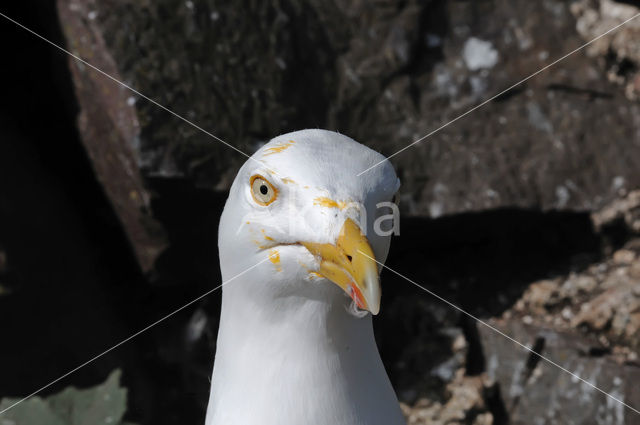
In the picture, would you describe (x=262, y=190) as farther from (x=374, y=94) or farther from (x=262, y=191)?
(x=374, y=94)

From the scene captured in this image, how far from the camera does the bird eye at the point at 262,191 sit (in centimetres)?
164

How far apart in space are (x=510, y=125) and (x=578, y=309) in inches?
35.3

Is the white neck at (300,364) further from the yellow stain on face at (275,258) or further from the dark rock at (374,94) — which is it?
the dark rock at (374,94)

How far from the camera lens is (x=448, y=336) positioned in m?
3.52

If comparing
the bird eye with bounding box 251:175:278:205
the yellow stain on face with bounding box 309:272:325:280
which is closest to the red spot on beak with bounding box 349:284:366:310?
the yellow stain on face with bounding box 309:272:325:280

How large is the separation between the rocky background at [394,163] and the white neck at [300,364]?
1439mm

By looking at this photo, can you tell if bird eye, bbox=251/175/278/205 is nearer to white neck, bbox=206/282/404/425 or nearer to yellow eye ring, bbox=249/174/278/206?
yellow eye ring, bbox=249/174/278/206

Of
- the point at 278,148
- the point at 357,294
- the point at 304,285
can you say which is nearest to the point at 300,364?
the point at 304,285

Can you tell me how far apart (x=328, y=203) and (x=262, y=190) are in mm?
200

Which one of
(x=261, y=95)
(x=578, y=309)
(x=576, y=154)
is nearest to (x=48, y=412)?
A: (x=261, y=95)

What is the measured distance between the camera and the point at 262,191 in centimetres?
167

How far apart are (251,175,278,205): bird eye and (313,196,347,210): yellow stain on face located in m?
0.13

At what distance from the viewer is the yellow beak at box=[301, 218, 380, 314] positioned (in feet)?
4.76

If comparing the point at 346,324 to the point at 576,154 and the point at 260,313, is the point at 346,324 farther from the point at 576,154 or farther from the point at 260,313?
the point at 576,154
